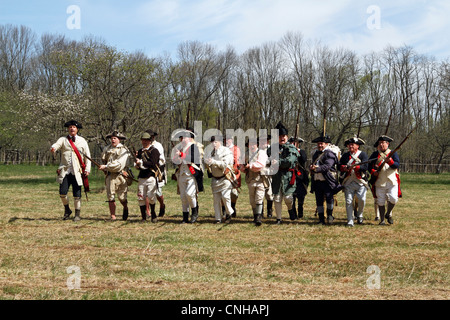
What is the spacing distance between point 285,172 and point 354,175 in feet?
4.92

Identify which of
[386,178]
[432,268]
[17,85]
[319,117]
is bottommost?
A: [432,268]

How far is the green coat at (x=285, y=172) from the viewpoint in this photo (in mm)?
10773

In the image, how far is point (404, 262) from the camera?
7023 millimetres

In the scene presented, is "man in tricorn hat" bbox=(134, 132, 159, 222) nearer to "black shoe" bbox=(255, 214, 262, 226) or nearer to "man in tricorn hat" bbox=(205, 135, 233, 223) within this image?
"man in tricorn hat" bbox=(205, 135, 233, 223)

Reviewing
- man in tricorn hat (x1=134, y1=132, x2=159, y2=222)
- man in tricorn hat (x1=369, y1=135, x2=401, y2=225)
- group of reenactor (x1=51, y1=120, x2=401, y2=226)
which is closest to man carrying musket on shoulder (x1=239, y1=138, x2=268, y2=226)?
group of reenactor (x1=51, y1=120, x2=401, y2=226)

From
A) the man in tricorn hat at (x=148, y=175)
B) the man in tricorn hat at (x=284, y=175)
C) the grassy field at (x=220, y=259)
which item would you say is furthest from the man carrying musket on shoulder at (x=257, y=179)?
the man in tricorn hat at (x=148, y=175)

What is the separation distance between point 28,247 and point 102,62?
1456cm

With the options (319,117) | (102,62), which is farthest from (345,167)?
(319,117)

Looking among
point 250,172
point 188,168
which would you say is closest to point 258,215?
point 250,172

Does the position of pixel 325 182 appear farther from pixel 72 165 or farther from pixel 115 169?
pixel 72 165

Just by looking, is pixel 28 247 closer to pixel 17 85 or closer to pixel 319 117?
pixel 319 117

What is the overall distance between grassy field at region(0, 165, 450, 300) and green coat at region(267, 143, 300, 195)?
31.3 inches

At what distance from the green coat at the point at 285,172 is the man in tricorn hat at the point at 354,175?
3.59 ft

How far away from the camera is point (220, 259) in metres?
7.14
